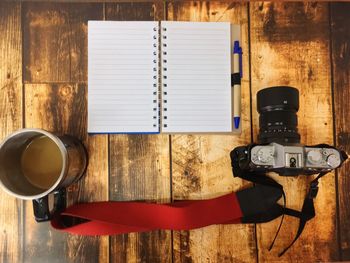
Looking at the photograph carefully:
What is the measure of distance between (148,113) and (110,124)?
0.34 ft

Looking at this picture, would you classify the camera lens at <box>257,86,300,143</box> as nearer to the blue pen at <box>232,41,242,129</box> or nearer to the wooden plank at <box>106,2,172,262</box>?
the blue pen at <box>232,41,242,129</box>

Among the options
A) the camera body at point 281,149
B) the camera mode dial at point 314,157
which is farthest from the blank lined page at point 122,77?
the camera mode dial at point 314,157

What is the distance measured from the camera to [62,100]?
3.00ft

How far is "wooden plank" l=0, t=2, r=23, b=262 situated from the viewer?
0.89 metres

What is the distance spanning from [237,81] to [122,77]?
0.31 metres

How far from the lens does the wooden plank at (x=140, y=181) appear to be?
90cm

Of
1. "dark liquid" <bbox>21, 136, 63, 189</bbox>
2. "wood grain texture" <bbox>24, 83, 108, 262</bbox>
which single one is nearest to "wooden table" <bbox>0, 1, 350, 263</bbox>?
"wood grain texture" <bbox>24, 83, 108, 262</bbox>

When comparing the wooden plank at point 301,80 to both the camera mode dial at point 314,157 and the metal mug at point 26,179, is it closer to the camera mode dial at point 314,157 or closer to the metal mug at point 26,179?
the camera mode dial at point 314,157

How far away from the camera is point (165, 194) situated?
0.91 meters

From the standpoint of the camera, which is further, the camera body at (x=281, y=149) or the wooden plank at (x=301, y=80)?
the wooden plank at (x=301, y=80)

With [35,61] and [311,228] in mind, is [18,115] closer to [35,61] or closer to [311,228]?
[35,61]

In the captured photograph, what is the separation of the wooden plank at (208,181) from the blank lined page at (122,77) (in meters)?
0.10

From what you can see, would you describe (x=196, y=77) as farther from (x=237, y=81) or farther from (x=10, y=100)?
(x=10, y=100)

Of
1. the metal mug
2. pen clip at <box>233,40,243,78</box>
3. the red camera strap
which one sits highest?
pen clip at <box>233,40,243,78</box>
